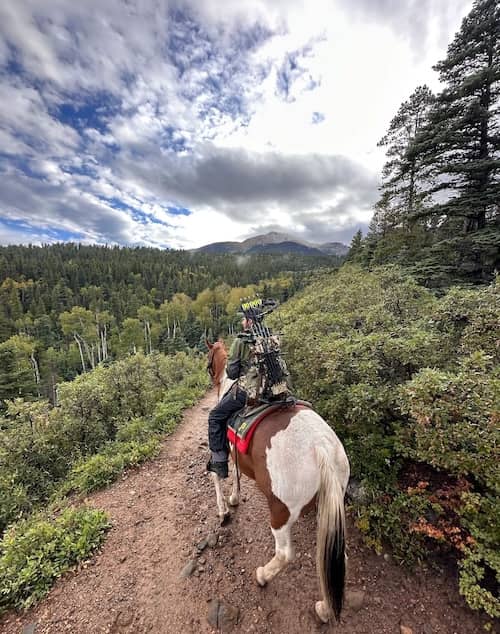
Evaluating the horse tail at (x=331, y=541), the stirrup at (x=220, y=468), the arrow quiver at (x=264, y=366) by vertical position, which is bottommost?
the stirrup at (x=220, y=468)

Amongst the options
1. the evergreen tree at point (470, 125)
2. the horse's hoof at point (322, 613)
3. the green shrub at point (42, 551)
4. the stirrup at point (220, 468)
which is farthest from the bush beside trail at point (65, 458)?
the evergreen tree at point (470, 125)

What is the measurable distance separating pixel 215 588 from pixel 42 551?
2.70 meters

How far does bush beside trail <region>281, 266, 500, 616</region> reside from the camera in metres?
2.62

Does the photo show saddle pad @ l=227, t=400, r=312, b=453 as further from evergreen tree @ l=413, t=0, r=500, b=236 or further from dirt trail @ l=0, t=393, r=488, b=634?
evergreen tree @ l=413, t=0, r=500, b=236

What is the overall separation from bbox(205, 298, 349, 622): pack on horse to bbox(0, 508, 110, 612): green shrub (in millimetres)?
2906

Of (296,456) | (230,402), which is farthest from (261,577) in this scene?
(230,402)

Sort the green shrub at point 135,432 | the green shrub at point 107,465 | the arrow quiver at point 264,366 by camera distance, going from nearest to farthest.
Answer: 1. the arrow quiver at point 264,366
2. the green shrub at point 107,465
3. the green shrub at point 135,432

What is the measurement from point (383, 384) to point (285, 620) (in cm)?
309

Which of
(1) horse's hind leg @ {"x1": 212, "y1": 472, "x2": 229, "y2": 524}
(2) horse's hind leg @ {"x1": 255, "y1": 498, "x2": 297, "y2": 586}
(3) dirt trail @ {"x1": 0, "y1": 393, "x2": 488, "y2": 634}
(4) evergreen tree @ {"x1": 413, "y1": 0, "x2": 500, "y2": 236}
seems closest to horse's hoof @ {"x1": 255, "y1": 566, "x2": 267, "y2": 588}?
(3) dirt trail @ {"x1": 0, "y1": 393, "x2": 488, "y2": 634}

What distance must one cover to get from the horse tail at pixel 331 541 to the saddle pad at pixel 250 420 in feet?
2.93

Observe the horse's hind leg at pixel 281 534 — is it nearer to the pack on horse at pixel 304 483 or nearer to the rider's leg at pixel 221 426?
the pack on horse at pixel 304 483

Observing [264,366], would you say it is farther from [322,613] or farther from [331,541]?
[322,613]

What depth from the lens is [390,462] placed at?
3.81 m

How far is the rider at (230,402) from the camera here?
4.01m
